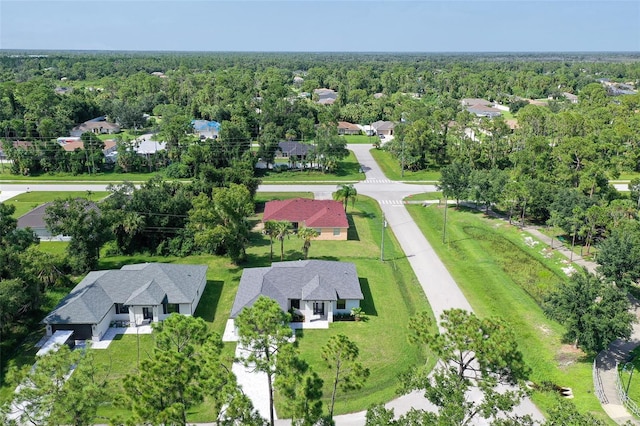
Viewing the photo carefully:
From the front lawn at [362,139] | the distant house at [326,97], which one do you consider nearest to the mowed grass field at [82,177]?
the front lawn at [362,139]

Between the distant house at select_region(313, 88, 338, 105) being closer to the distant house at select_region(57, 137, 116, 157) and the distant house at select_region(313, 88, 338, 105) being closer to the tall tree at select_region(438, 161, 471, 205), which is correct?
the distant house at select_region(57, 137, 116, 157)

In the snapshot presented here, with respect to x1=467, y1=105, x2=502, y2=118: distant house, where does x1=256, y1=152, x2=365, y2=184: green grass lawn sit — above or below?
below

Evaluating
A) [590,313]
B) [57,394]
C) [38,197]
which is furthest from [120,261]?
[590,313]

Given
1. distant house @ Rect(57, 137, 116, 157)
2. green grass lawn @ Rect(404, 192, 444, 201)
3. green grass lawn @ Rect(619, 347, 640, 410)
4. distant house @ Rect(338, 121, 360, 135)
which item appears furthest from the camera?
distant house @ Rect(338, 121, 360, 135)

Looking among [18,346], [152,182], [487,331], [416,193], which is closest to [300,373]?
[487,331]

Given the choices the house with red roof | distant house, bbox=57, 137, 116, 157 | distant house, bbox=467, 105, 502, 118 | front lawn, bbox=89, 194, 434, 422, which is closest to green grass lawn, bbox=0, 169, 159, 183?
distant house, bbox=57, 137, 116, 157

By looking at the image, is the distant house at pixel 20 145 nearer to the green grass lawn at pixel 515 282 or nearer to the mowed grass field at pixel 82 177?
the mowed grass field at pixel 82 177
